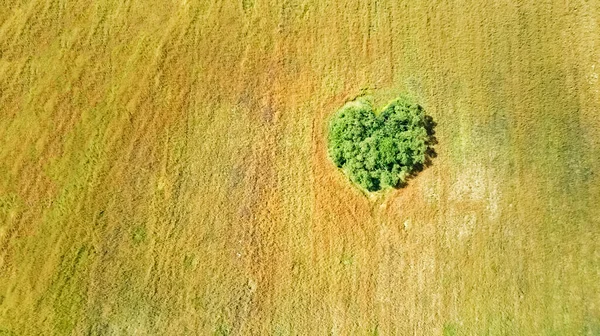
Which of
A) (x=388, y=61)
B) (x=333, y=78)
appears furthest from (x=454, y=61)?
(x=333, y=78)

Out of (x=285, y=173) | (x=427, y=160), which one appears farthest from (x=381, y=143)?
(x=285, y=173)

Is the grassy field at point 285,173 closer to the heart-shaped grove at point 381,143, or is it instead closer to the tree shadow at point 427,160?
the tree shadow at point 427,160

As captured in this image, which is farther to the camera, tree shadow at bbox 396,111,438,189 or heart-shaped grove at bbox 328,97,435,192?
tree shadow at bbox 396,111,438,189

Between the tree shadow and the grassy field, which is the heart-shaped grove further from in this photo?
the grassy field

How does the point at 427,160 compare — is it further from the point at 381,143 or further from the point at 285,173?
the point at 285,173

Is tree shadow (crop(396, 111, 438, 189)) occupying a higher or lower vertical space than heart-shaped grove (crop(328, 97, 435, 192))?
lower

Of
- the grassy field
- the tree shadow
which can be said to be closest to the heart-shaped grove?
the tree shadow
